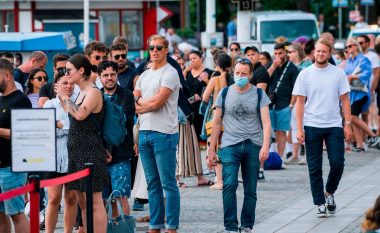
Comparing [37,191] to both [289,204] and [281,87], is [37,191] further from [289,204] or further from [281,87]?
[281,87]

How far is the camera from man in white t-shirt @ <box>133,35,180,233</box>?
11.8m

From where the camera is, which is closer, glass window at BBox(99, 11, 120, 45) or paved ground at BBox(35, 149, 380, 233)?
paved ground at BBox(35, 149, 380, 233)

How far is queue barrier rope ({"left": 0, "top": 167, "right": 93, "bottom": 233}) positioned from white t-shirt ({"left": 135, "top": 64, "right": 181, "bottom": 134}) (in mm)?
1525

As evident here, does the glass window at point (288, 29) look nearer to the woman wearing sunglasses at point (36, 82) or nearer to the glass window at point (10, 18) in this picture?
the glass window at point (10, 18)

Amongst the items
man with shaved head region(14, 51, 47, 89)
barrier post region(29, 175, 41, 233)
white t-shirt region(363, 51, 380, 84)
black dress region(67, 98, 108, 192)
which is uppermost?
white t-shirt region(363, 51, 380, 84)

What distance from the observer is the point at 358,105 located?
2078 centimetres

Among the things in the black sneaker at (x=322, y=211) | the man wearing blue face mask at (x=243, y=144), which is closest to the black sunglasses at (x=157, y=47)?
the man wearing blue face mask at (x=243, y=144)

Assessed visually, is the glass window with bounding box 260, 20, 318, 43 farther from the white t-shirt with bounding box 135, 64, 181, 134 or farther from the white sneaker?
the white t-shirt with bounding box 135, 64, 181, 134

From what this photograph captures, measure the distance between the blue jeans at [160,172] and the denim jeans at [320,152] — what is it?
6.48ft

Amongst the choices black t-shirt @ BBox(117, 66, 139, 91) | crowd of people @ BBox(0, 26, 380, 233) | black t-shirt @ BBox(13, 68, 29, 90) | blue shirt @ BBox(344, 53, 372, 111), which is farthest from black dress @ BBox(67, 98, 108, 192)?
blue shirt @ BBox(344, 53, 372, 111)

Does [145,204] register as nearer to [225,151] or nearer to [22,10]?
[225,151]

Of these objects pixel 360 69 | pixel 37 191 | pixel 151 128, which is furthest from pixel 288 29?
pixel 37 191

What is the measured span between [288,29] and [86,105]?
2370 centimetres

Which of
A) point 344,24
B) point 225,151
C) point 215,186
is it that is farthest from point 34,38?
point 344,24
